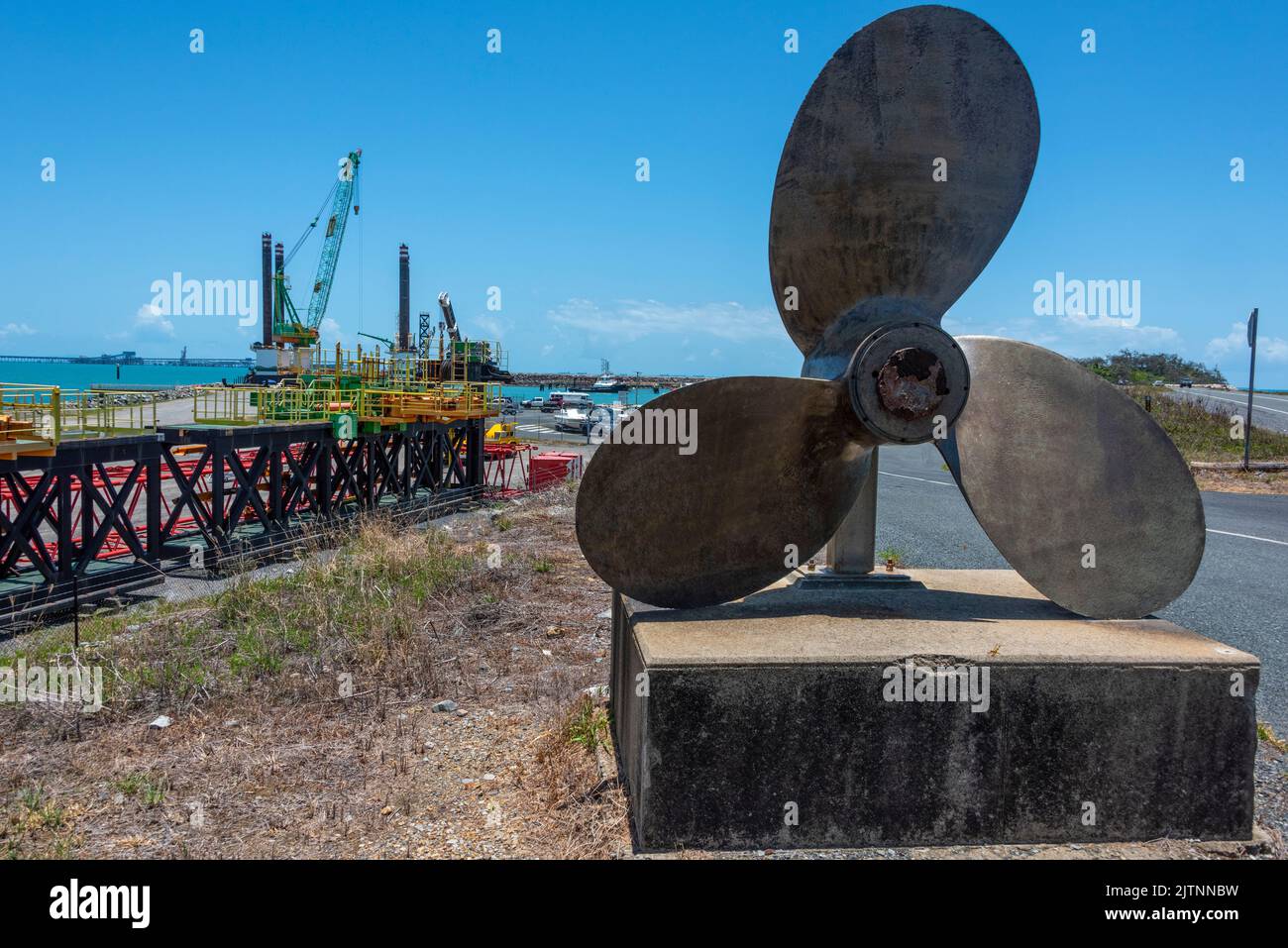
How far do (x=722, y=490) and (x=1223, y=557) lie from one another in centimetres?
1128

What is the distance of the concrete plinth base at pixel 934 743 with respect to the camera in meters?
4.63

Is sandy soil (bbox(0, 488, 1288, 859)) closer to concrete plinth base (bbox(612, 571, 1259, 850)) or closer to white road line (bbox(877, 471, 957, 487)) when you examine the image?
concrete plinth base (bbox(612, 571, 1259, 850))

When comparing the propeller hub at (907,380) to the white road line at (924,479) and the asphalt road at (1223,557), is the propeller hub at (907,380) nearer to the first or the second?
the asphalt road at (1223,557)

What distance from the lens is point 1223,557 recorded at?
13258mm

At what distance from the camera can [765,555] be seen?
219 inches

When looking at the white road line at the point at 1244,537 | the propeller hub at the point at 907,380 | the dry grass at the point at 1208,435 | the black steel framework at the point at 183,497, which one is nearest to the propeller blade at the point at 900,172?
the propeller hub at the point at 907,380

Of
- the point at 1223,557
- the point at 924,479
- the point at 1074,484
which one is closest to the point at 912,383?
the point at 1074,484

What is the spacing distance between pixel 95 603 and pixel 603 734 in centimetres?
1045

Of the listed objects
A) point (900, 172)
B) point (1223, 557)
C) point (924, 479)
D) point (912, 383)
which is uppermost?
point (900, 172)

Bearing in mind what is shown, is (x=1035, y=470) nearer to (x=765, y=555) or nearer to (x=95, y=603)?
(x=765, y=555)

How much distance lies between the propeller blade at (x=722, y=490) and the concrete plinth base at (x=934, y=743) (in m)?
0.59

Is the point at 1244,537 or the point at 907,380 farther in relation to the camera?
the point at 1244,537

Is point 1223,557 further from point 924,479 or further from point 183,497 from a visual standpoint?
point 183,497
